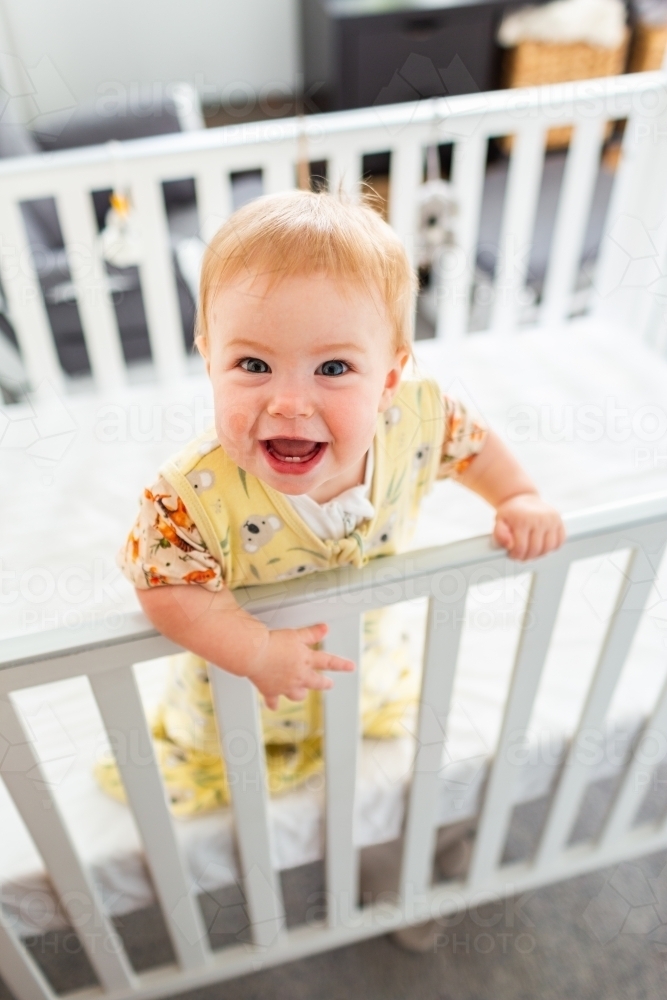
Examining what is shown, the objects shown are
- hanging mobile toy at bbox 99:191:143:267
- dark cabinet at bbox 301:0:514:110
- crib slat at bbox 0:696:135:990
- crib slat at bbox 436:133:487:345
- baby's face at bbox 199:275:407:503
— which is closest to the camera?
baby's face at bbox 199:275:407:503

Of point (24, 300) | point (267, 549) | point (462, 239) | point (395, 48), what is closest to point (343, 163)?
point (462, 239)

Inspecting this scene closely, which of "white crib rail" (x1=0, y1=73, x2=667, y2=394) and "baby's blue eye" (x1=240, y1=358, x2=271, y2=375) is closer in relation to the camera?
"baby's blue eye" (x1=240, y1=358, x2=271, y2=375)

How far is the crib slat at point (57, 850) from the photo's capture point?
1.87 feet

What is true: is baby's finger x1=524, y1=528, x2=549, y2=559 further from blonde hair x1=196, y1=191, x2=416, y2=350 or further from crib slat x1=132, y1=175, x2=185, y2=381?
crib slat x1=132, y1=175, x2=185, y2=381

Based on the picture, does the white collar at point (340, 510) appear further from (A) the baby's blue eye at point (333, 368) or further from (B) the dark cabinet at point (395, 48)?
(B) the dark cabinet at point (395, 48)

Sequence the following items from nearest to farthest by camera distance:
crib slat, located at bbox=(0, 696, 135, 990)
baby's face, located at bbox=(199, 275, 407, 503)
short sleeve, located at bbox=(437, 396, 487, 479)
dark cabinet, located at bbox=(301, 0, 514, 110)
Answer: baby's face, located at bbox=(199, 275, 407, 503), crib slat, located at bbox=(0, 696, 135, 990), short sleeve, located at bbox=(437, 396, 487, 479), dark cabinet, located at bbox=(301, 0, 514, 110)

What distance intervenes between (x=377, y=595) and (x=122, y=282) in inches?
50.9

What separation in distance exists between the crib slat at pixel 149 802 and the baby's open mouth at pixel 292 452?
7.4 inches

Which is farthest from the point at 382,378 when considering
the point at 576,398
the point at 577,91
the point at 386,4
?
the point at 386,4

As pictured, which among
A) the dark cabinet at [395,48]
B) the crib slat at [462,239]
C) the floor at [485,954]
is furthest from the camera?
the dark cabinet at [395,48]

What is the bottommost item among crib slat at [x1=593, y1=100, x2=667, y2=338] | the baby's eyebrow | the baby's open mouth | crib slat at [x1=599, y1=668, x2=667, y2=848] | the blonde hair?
crib slat at [x1=599, y1=668, x2=667, y2=848]

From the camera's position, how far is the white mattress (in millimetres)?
778

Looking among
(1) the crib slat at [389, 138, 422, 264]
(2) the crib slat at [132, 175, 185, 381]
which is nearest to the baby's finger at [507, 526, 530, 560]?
(1) the crib slat at [389, 138, 422, 264]

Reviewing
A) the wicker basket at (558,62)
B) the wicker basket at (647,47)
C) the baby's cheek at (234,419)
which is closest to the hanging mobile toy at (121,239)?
the baby's cheek at (234,419)
